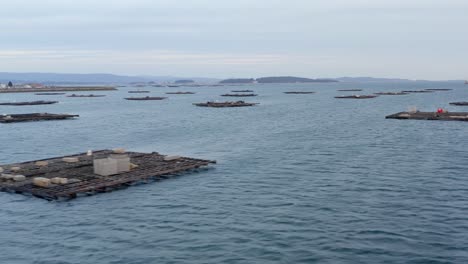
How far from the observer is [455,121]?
88.3 metres

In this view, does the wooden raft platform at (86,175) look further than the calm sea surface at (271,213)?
Yes

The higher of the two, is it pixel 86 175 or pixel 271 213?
pixel 86 175

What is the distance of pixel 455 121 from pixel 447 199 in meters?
60.3

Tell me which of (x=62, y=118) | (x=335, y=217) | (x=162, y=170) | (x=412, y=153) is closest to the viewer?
(x=335, y=217)

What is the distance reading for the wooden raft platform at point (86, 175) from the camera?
36375 millimetres

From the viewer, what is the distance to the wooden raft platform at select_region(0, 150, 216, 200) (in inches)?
1432

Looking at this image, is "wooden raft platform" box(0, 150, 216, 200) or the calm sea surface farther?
"wooden raft platform" box(0, 150, 216, 200)

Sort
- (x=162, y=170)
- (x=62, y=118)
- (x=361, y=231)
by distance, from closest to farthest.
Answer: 1. (x=361, y=231)
2. (x=162, y=170)
3. (x=62, y=118)

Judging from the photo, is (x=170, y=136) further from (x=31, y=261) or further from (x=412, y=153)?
(x=31, y=261)

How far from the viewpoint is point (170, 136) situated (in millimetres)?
73562

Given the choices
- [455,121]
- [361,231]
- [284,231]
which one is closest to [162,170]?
[284,231]

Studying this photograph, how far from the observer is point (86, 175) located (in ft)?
136

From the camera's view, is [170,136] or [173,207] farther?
[170,136]

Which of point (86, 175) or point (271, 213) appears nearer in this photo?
point (271, 213)
